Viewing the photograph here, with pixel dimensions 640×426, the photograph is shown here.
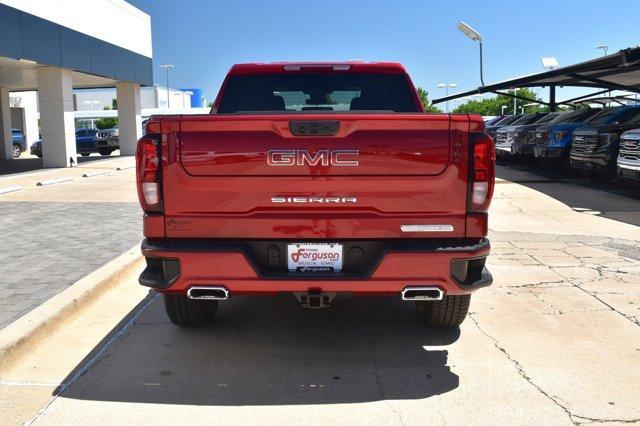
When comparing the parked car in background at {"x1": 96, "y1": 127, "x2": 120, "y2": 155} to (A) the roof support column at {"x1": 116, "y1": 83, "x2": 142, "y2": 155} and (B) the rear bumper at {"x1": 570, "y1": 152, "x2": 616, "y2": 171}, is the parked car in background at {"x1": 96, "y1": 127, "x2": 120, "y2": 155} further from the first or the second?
(B) the rear bumper at {"x1": 570, "y1": 152, "x2": 616, "y2": 171}

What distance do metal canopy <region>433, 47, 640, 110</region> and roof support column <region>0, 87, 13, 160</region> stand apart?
67.7 ft

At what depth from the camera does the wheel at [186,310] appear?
470 centimetres

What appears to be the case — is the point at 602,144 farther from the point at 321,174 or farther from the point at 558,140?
the point at 321,174

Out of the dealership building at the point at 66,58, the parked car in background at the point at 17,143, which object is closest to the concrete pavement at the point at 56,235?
the dealership building at the point at 66,58

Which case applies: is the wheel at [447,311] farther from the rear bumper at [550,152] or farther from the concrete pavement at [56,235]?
the rear bumper at [550,152]


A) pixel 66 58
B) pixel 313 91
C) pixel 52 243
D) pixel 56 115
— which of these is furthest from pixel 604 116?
pixel 56 115

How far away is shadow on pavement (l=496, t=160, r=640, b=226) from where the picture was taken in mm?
11211

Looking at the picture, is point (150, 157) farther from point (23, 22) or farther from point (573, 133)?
point (23, 22)

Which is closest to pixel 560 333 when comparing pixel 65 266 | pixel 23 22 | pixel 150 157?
pixel 150 157

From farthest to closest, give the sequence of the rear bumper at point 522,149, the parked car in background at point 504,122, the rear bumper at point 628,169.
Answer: the parked car in background at point 504,122 → the rear bumper at point 522,149 → the rear bumper at point 628,169

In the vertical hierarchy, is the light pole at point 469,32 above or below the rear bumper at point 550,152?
above

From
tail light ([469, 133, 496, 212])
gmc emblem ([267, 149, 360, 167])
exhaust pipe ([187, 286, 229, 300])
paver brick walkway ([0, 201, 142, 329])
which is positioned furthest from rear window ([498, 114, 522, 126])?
exhaust pipe ([187, 286, 229, 300])

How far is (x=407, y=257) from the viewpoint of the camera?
12.4ft

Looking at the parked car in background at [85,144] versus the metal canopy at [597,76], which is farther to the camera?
the parked car in background at [85,144]
